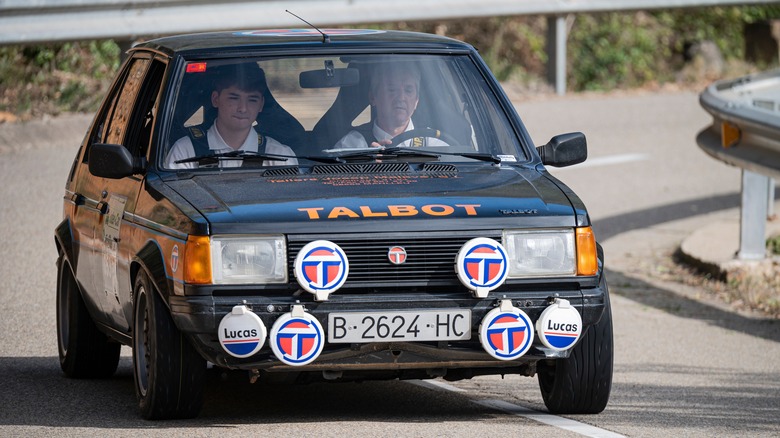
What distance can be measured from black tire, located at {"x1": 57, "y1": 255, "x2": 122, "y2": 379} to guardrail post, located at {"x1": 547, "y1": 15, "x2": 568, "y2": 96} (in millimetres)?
11014

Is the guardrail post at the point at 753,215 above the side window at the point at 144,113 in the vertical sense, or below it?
below

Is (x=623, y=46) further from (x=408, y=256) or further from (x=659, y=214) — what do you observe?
(x=408, y=256)

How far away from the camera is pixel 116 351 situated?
789 centimetres

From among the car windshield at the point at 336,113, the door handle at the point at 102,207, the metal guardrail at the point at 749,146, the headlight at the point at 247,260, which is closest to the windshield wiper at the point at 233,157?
the car windshield at the point at 336,113

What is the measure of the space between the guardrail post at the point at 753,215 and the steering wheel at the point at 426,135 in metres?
4.09

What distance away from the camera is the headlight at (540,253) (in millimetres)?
6137

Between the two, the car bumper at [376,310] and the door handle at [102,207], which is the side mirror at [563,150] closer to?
the car bumper at [376,310]

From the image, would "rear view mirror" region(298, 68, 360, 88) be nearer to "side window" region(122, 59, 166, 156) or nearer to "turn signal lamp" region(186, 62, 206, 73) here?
"turn signal lamp" region(186, 62, 206, 73)

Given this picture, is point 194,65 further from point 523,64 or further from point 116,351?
point 523,64

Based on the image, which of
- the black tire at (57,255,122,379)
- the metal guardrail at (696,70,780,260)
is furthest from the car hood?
the metal guardrail at (696,70,780,260)

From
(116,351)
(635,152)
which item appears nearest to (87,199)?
(116,351)

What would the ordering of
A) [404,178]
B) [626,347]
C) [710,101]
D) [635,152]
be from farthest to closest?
[635,152]
[710,101]
[626,347]
[404,178]

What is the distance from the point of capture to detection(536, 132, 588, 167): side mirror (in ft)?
23.6

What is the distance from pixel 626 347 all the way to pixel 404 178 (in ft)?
9.32
